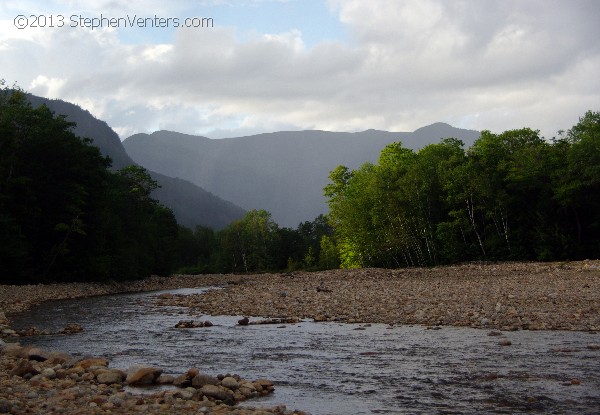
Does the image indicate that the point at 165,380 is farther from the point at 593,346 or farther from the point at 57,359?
the point at 593,346

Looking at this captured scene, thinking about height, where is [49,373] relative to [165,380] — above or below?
above

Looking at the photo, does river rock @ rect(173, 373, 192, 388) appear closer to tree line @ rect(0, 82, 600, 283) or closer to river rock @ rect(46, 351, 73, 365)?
river rock @ rect(46, 351, 73, 365)

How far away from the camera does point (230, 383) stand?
9500 mm

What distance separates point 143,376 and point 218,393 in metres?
1.88

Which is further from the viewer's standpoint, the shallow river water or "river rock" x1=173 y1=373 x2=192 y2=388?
"river rock" x1=173 y1=373 x2=192 y2=388

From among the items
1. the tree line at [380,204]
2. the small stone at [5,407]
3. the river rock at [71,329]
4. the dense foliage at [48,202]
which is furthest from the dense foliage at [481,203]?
the small stone at [5,407]

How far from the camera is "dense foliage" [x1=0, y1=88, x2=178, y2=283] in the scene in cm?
4316

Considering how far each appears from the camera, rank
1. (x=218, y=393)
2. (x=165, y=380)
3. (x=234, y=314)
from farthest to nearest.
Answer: (x=234, y=314) < (x=165, y=380) < (x=218, y=393)

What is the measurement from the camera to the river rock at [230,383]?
31.0 ft

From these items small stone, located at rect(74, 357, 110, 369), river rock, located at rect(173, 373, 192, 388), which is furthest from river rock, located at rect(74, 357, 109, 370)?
river rock, located at rect(173, 373, 192, 388)

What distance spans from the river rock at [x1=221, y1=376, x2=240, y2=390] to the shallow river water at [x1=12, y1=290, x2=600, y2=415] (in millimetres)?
746

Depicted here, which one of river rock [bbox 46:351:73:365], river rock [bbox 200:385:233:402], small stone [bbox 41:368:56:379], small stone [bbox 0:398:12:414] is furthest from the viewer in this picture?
river rock [bbox 46:351:73:365]

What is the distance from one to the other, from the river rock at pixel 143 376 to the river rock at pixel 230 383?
1.38 metres

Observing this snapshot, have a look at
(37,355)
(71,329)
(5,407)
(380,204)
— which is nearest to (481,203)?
(380,204)
